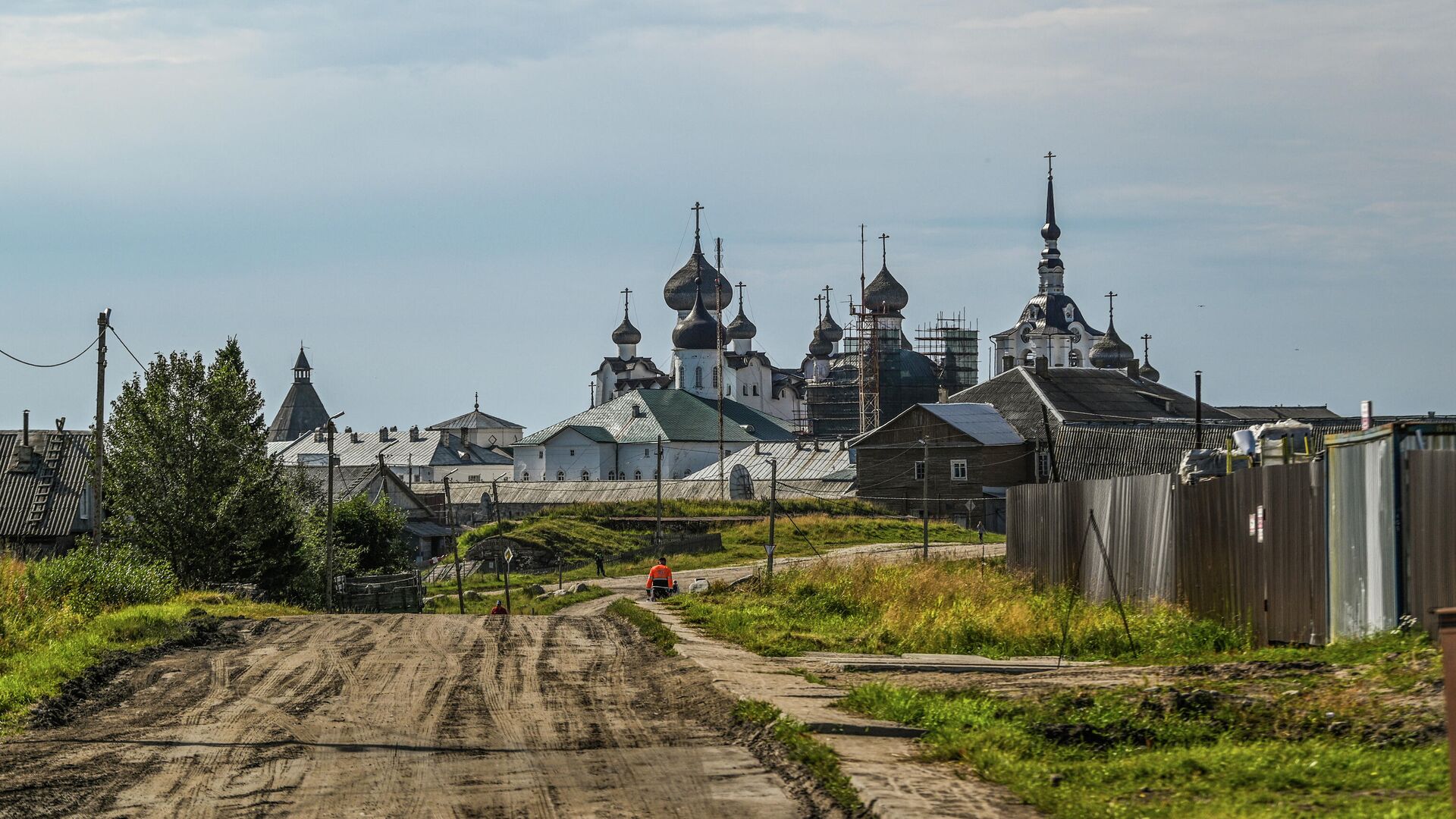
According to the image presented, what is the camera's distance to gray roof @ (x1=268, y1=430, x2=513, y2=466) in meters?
132

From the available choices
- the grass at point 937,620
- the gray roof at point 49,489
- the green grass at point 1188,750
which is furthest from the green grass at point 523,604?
the green grass at point 1188,750

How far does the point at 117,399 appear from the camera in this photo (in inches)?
1447

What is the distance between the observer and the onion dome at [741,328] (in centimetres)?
13225

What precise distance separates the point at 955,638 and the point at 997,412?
5183 centimetres

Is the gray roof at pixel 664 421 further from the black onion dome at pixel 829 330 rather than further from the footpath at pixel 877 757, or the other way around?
the footpath at pixel 877 757

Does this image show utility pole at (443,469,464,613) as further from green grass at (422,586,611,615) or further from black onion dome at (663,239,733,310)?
black onion dome at (663,239,733,310)

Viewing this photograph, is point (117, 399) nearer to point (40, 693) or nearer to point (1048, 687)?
point (40, 693)

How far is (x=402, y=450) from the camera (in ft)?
440

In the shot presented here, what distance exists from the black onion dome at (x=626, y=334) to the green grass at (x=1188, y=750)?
12610cm

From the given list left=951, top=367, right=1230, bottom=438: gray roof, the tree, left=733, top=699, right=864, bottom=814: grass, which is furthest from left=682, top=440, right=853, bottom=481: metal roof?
left=733, top=699, right=864, bottom=814: grass

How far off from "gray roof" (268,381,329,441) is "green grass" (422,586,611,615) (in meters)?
126

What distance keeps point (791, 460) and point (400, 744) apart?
8455 cm

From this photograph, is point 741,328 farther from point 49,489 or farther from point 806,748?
point 806,748

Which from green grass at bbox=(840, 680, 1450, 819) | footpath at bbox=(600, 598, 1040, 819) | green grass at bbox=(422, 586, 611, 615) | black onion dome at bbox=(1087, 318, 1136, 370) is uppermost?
black onion dome at bbox=(1087, 318, 1136, 370)
